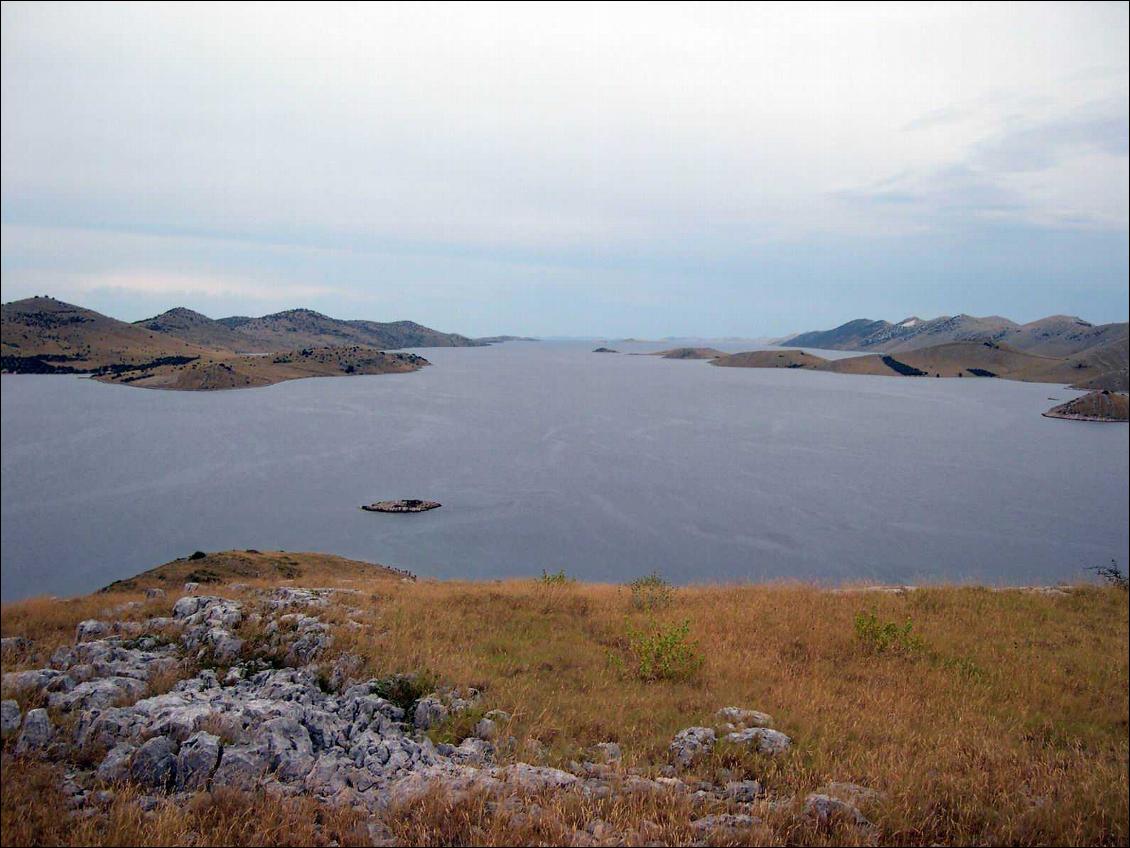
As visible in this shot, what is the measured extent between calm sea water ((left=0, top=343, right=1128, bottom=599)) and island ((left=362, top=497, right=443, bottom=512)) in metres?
1.39

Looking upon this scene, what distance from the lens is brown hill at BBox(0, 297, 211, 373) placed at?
25056 millimetres

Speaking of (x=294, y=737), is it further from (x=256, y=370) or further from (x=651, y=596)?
(x=256, y=370)

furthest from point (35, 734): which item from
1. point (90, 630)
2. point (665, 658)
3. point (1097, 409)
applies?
point (1097, 409)

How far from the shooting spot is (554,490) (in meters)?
59.8

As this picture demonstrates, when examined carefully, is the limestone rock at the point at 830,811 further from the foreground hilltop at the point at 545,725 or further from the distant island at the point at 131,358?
the distant island at the point at 131,358

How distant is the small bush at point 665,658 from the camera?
9.66 metres

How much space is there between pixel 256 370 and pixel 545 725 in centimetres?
16038

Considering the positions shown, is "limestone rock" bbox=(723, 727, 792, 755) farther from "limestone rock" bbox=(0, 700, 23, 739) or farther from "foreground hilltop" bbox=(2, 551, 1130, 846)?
"limestone rock" bbox=(0, 700, 23, 739)

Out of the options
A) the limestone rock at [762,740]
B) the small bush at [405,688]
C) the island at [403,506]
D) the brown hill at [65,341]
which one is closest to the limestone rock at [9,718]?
the small bush at [405,688]

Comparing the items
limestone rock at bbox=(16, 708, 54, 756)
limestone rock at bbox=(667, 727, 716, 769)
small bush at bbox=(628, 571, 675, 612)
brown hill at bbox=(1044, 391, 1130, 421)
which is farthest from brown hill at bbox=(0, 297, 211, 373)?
brown hill at bbox=(1044, 391, 1130, 421)

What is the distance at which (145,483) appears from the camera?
4950 centimetres

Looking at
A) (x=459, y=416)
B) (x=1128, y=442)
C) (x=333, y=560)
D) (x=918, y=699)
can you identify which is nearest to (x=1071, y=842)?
(x=918, y=699)

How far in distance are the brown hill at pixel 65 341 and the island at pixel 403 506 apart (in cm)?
2412

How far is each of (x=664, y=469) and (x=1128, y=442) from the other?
76586 mm
